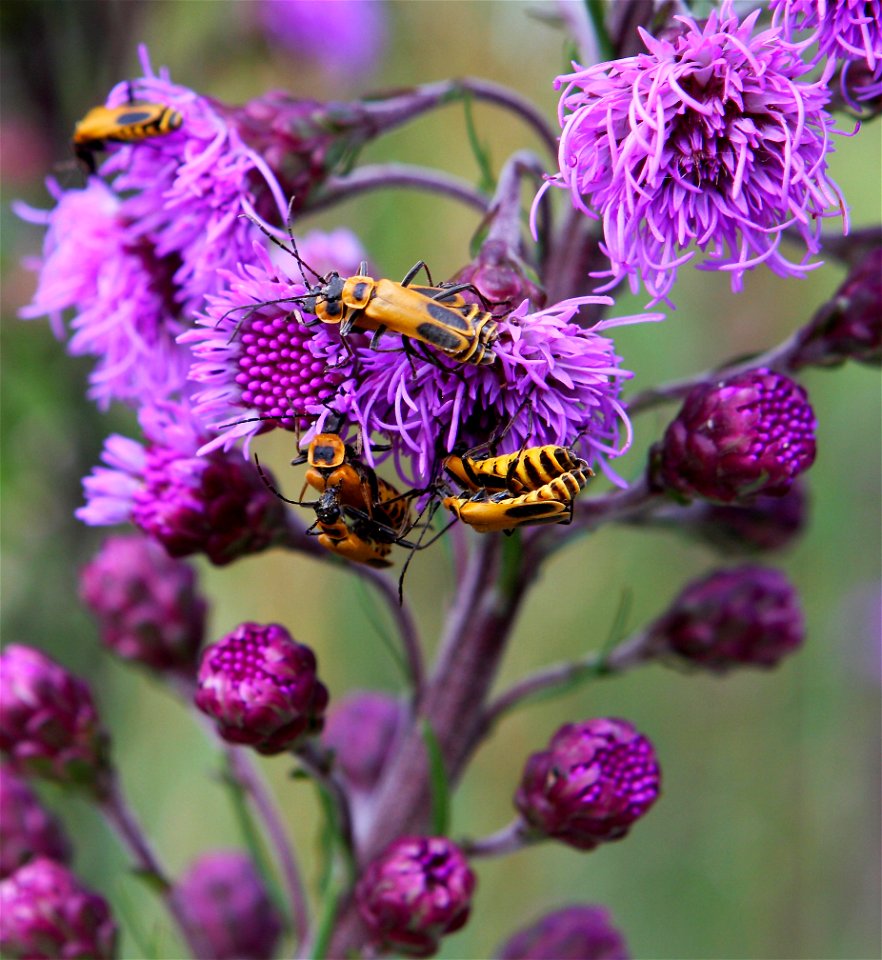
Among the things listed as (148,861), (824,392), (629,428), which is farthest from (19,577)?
(824,392)

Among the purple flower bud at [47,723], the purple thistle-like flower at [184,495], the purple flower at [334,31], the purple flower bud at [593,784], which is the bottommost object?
the purple flower bud at [593,784]

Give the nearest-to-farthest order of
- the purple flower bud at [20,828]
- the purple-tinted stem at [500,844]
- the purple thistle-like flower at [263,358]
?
1. the purple thistle-like flower at [263,358]
2. the purple-tinted stem at [500,844]
3. the purple flower bud at [20,828]

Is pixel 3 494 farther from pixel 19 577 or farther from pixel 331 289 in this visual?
pixel 331 289

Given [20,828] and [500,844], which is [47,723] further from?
[500,844]

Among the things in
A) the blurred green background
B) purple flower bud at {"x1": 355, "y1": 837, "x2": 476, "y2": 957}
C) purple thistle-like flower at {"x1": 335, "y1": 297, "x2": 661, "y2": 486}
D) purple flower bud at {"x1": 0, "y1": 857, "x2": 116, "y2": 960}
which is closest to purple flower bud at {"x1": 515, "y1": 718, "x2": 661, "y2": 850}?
purple flower bud at {"x1": 355, "y1": 837, "x2": 476, "y2": 957}

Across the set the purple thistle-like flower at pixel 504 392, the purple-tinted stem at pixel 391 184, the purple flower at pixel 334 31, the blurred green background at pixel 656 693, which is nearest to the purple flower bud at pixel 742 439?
the purple thistle-like flower at pixel 504 392

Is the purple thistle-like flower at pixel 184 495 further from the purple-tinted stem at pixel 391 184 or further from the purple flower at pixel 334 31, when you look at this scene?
the purple flower at pixel 334 31

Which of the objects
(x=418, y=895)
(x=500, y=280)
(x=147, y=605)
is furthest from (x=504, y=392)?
(x=147, y=605)
